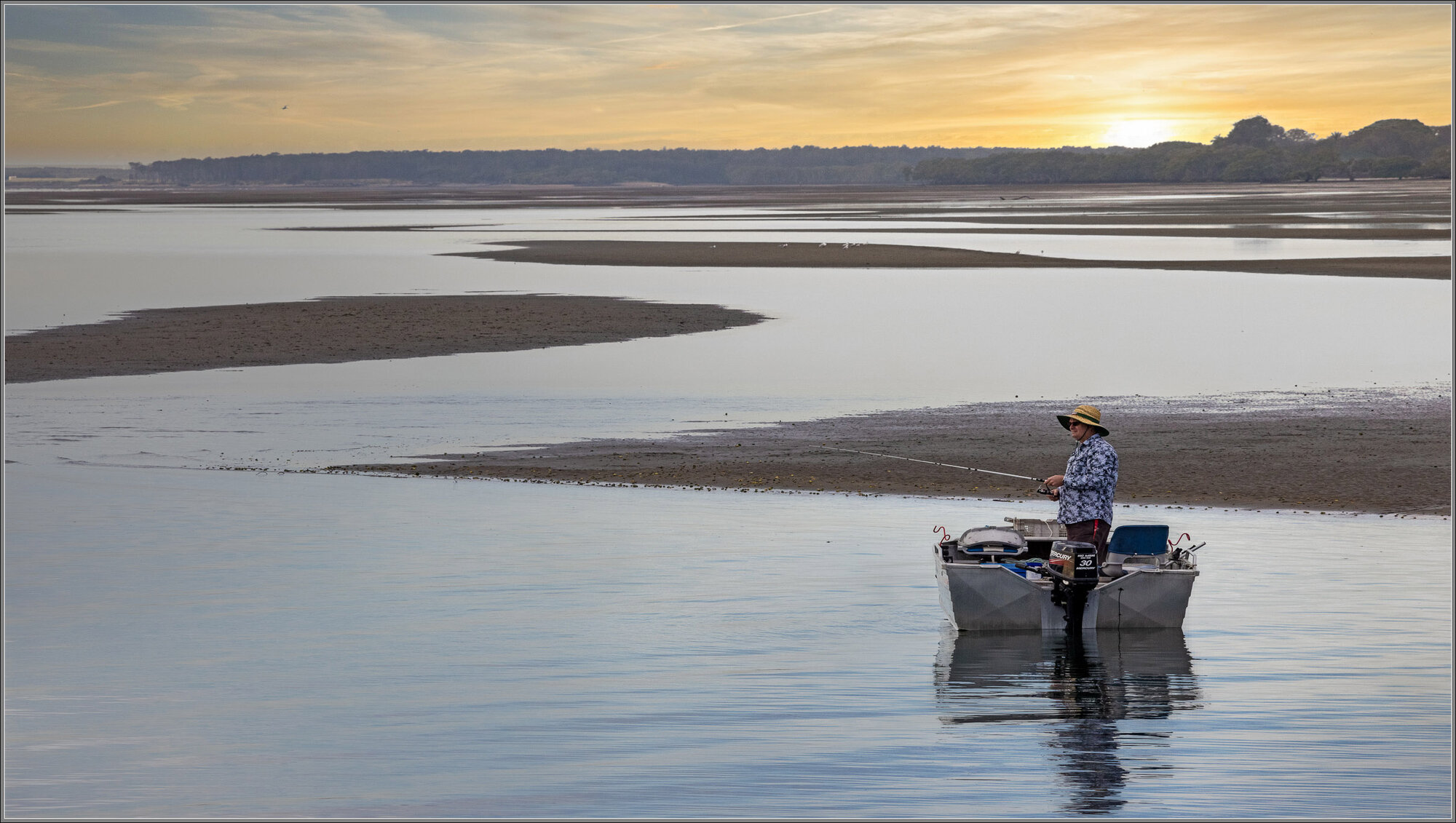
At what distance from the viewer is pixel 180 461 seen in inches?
925

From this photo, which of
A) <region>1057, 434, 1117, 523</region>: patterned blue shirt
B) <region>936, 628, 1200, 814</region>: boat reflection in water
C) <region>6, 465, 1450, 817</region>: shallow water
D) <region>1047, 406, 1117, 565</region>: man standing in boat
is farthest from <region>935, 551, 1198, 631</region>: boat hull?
<region>1057, 434, 1117, 523</region>: patterned blue shirt

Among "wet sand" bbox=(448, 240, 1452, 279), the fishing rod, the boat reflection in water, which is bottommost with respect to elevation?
the boat reflection in water

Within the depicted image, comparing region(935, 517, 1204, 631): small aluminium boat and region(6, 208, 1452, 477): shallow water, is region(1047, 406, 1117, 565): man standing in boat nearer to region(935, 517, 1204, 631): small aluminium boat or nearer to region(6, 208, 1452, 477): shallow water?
region(935, 517, 1204, 631): small aluminium boat

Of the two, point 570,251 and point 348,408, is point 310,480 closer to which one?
point 348,408

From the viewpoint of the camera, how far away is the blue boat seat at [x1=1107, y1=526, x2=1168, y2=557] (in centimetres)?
1480

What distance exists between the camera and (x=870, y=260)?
68.4 meters

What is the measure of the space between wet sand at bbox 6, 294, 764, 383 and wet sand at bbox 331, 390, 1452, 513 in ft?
44.3

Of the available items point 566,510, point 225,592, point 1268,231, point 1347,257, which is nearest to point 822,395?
point 566,510

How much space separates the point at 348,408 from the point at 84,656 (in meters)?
14.7

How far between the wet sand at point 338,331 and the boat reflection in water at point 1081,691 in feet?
79.3

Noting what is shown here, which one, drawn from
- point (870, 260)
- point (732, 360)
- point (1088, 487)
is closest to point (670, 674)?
point (1088, 487)

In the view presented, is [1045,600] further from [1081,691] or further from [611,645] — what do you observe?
[611,645]

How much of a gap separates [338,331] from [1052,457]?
2261 centimetres

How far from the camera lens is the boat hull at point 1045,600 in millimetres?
14430
